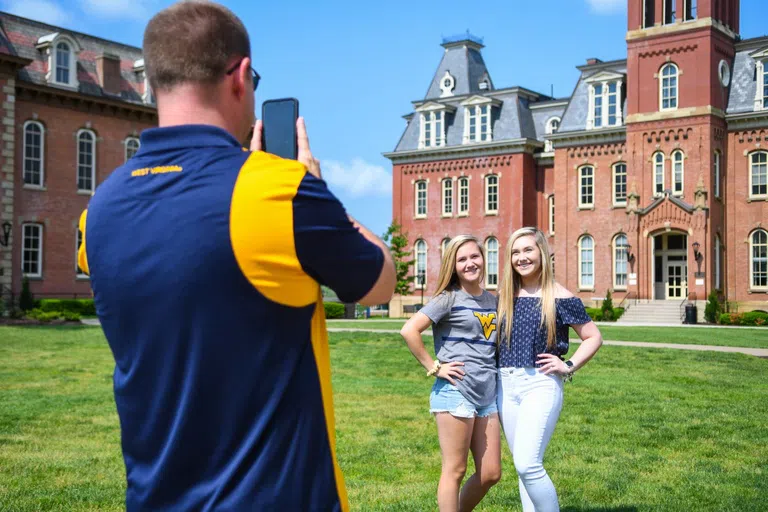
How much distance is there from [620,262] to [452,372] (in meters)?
40.5

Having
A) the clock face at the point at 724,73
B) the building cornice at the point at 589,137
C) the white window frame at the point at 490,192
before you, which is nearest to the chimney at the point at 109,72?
the white window frame at the point at 490,192

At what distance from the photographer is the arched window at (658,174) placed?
4278 cm

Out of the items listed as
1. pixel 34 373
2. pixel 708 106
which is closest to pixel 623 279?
pixel 708 106

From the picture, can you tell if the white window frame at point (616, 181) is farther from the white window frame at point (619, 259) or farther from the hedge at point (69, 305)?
the hedge at point (69, 305)

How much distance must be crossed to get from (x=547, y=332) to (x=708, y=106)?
38.9 meters

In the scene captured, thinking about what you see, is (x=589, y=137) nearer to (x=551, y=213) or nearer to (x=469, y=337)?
(x=551, y=213)

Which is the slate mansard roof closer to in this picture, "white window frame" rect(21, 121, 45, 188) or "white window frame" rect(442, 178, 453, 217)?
"white window frame" rect(21, 121, 45, 188)

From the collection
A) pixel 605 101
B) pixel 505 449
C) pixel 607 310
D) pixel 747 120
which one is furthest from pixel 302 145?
pixel 605 101

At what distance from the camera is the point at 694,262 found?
41.1 metres

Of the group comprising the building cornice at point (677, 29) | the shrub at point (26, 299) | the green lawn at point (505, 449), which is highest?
the building cornice at point (677, 29)

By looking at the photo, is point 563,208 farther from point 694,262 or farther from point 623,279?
point 694,262

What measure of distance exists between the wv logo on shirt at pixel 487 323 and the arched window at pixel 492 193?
1769 inches

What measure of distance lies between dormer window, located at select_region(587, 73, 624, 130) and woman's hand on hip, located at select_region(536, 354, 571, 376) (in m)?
41.5

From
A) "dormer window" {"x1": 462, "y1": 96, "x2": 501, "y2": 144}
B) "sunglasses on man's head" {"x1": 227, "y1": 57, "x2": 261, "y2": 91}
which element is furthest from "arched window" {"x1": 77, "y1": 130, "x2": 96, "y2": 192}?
"sunglasses on man's head" {"x1": 227, "y1": 57, "x2": 261, "y2": 91}
